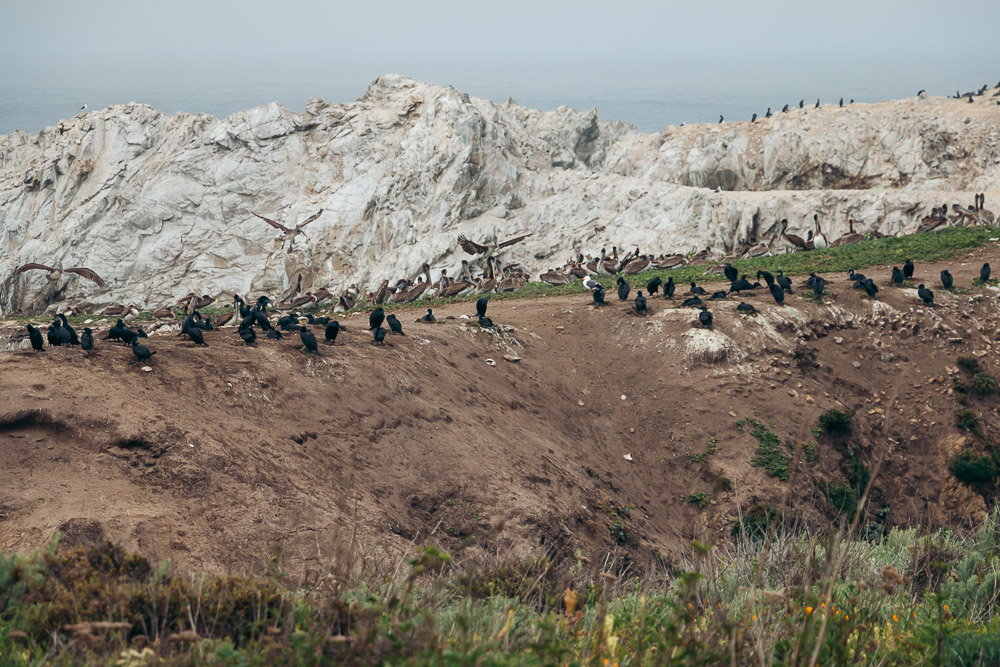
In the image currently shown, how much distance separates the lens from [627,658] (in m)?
5.27

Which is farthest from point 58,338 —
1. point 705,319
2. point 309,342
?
point 705,319

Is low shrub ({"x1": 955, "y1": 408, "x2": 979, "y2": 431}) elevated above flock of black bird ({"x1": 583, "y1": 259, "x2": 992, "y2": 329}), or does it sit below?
below

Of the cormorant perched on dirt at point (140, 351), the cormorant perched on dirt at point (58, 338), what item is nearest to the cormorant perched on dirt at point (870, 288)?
the cormorant perched on dirt at point (140, 351)

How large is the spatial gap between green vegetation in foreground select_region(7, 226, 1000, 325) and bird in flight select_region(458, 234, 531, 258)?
28.3 feet

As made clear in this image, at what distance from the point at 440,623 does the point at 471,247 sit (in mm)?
28537

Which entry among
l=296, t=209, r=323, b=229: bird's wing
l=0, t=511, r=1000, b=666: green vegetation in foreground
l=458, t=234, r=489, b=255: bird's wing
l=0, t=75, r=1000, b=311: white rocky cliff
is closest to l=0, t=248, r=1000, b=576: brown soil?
l=0, t=511, r=1000, b=666: green vegetation in foreground

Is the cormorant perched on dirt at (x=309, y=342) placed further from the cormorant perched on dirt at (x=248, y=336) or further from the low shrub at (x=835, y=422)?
the low shrub at (x=835, y=422)

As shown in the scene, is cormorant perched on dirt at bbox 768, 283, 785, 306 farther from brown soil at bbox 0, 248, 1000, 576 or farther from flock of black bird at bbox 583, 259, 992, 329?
brown soil at bbox 0, 248, 1000, 576

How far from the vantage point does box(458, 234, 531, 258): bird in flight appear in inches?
1322

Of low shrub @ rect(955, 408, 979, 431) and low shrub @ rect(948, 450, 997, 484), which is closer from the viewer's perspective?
low shrub @ rect(948, 450, 997, 484)

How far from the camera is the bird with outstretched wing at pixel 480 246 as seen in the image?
3356 cm

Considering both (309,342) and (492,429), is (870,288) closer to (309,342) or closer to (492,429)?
(492,429)

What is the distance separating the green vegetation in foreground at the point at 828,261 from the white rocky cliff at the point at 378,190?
680 centimetres

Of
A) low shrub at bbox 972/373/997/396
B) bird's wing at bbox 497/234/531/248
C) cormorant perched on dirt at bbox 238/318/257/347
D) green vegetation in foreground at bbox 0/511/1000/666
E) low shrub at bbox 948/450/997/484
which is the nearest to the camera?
green vegetation in foreground at bbox 0/511/1000/666
